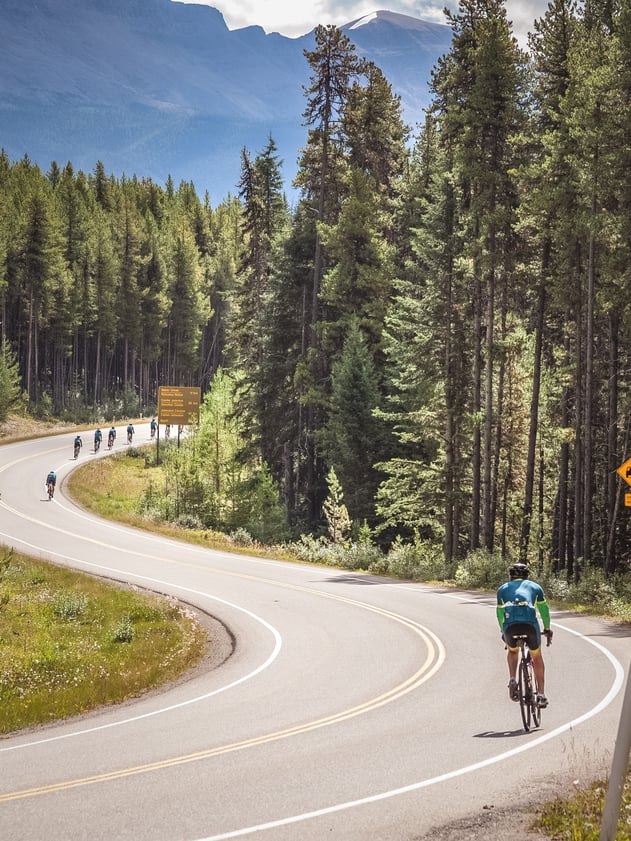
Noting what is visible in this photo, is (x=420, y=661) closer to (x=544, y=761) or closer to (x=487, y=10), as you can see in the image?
(x=544, y=761)

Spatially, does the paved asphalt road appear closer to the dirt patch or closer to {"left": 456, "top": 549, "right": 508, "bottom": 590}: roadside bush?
the dirt patch

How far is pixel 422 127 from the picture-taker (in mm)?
44312

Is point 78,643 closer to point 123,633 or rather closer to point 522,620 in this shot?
point 123,633

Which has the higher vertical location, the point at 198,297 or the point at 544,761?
the point at 198,297

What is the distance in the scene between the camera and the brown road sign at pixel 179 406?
2400 inches

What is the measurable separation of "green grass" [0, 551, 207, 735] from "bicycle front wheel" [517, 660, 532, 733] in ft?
24.3

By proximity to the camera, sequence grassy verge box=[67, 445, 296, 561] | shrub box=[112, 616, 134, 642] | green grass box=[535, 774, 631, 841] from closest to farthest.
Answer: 1. green grass box=[535, 774, 631, 841]
2. shrub box=[112, 616, 134, 642]
3. grassy verge box=[67, 445, 296, 561]

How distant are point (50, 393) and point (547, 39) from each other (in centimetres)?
7557

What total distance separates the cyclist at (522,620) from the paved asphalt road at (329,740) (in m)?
0.70

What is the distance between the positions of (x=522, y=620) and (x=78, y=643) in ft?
43.0

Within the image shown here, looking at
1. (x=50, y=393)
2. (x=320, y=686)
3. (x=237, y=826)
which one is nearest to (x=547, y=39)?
(x=320, y=686)

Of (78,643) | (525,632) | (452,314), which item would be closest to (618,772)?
(525,632)

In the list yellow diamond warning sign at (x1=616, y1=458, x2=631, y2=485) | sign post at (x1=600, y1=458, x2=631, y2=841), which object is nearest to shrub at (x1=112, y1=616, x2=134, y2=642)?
yellow diamond warning sign at (x1=616, y1=458, x2=631, y2=485)

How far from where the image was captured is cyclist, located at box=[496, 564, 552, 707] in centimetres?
1155
